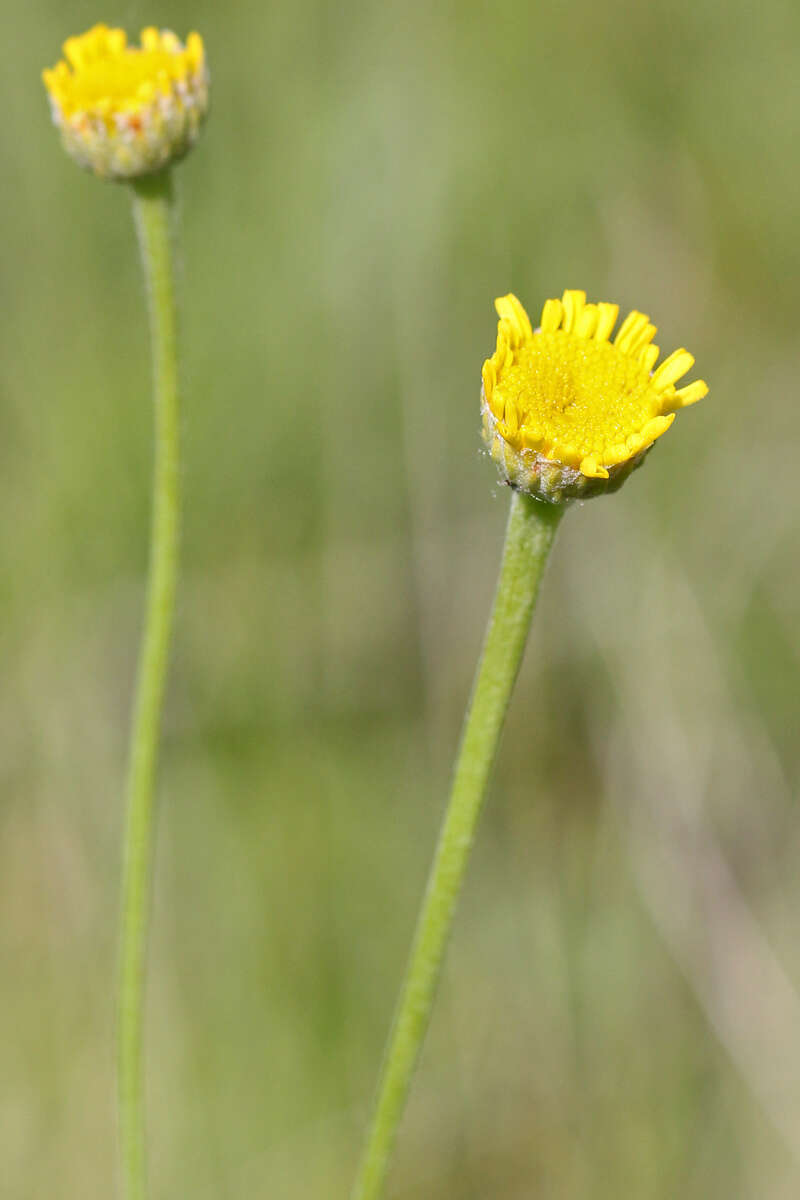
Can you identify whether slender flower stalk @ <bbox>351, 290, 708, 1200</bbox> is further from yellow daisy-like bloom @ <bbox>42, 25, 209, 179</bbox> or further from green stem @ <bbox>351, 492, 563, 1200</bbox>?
yellow daisy-like bloom @ <bbox>42, 25, 209, 179</bbox>

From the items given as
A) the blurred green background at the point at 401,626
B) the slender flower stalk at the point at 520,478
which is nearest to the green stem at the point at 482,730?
the slender flower stalk at the point at 520,478

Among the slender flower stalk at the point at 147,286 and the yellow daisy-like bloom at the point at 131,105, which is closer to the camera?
the slender flower stalk at the point at 147,286

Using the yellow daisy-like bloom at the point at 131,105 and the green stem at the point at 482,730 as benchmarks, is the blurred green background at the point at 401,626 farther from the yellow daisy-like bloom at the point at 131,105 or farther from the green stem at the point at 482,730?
the green stem at the point at 482,730

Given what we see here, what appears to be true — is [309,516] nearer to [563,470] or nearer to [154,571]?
[154,571]

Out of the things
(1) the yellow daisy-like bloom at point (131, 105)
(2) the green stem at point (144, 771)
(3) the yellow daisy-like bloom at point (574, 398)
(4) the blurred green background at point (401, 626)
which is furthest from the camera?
(4) the blurred green background at point (401, 626)

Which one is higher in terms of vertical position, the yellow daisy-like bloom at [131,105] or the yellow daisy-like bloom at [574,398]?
the yellow daisy-like bloom at [131,105]

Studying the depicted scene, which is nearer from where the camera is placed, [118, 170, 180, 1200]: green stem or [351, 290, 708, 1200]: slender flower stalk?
[351, 290, 708, 1200]: slender flower stalk

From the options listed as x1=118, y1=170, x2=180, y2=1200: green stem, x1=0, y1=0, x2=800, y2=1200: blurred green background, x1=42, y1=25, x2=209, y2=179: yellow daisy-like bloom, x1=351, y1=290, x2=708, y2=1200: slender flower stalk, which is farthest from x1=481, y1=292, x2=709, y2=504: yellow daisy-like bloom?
x1=0, y1=0, x2=800, y2=1200: blurred green background

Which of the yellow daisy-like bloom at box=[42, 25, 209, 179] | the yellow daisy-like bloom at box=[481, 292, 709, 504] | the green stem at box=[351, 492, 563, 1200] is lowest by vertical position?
the green stem at box=[351, 492, 563, 1200]
